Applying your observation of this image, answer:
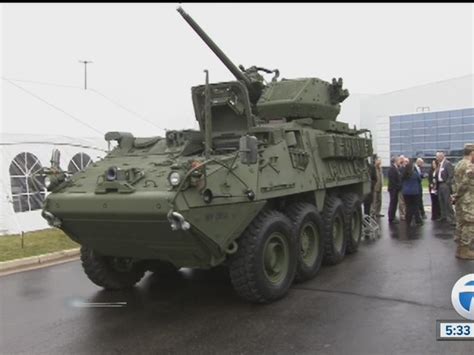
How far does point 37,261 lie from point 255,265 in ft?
15.0

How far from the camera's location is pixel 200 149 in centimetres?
713

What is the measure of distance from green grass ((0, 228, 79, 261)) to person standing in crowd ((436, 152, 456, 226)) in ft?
24.9

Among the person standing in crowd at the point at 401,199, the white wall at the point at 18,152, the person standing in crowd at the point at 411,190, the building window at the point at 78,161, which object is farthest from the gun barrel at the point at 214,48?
the building window at the point at 78,161

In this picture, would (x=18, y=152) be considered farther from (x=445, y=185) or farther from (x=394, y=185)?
(x=445, y=185)

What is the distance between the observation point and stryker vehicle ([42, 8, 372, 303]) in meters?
5.50

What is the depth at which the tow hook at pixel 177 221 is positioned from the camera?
16.8 feet

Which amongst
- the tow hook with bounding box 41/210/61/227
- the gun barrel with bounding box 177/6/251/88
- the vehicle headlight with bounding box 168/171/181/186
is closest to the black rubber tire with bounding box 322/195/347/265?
the gun barrel with bounding box 177/6/251/88

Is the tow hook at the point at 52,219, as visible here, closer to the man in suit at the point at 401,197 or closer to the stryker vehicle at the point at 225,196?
the stryker vehicle at the point at 225,196

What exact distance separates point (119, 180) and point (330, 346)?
2.61 metres

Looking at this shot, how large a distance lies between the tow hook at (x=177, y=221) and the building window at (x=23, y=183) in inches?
280

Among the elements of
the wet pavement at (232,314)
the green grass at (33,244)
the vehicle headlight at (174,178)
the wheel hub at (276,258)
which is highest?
the vehicle headlight at (174,178)

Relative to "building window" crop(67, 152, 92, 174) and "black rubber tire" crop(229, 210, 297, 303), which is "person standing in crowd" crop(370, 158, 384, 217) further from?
"black rubber tire" crop(229, 210, 297, 303)

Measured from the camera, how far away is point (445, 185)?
39.5 ft

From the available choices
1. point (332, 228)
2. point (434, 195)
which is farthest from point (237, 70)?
point (434, 195)
